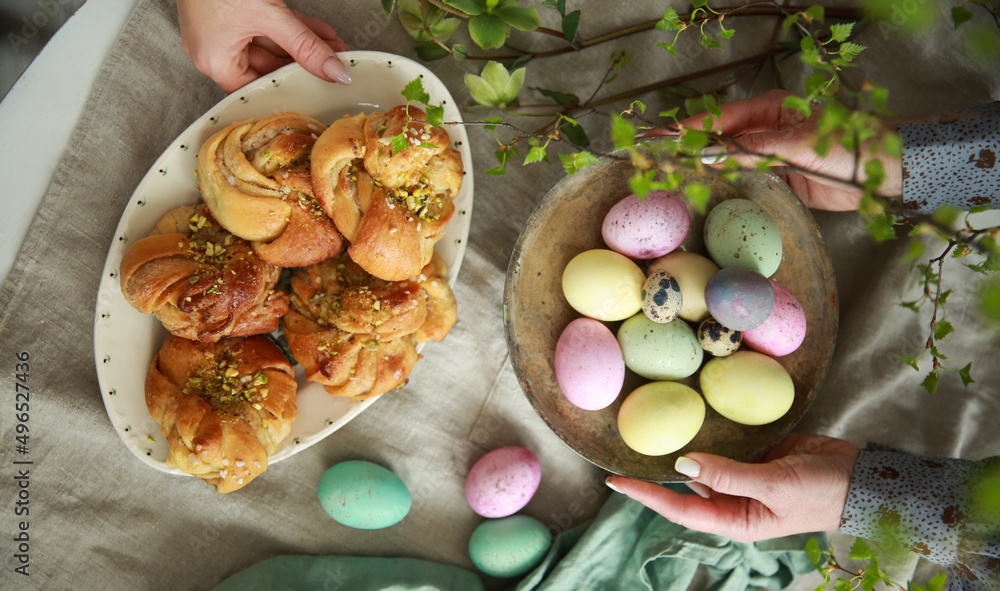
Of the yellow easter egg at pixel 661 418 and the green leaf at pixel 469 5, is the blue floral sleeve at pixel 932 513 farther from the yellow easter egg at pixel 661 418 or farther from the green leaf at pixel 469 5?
the green leaf at pixel 469 5

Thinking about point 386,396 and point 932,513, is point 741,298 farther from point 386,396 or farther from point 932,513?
point 386,396

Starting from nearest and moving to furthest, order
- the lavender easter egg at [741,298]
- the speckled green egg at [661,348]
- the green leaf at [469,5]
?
the green leaf at [469,5], the lavender easter egg at [741,298], the speckled green egg at [661,348]

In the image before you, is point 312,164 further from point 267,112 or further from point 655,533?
point 655,533

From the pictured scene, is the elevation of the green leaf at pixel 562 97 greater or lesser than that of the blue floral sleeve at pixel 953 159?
greater

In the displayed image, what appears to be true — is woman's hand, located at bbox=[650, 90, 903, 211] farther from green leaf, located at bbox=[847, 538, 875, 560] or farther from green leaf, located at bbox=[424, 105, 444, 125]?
green leaf, located at bbox=[847, 538, 875, 560]

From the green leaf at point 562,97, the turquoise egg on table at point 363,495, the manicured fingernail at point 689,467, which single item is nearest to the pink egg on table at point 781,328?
the manicured fingernail at point 689,467

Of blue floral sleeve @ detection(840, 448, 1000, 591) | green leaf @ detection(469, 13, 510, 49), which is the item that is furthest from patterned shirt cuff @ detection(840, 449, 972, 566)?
green leaf @ detection(469, 13, 510, 49)
